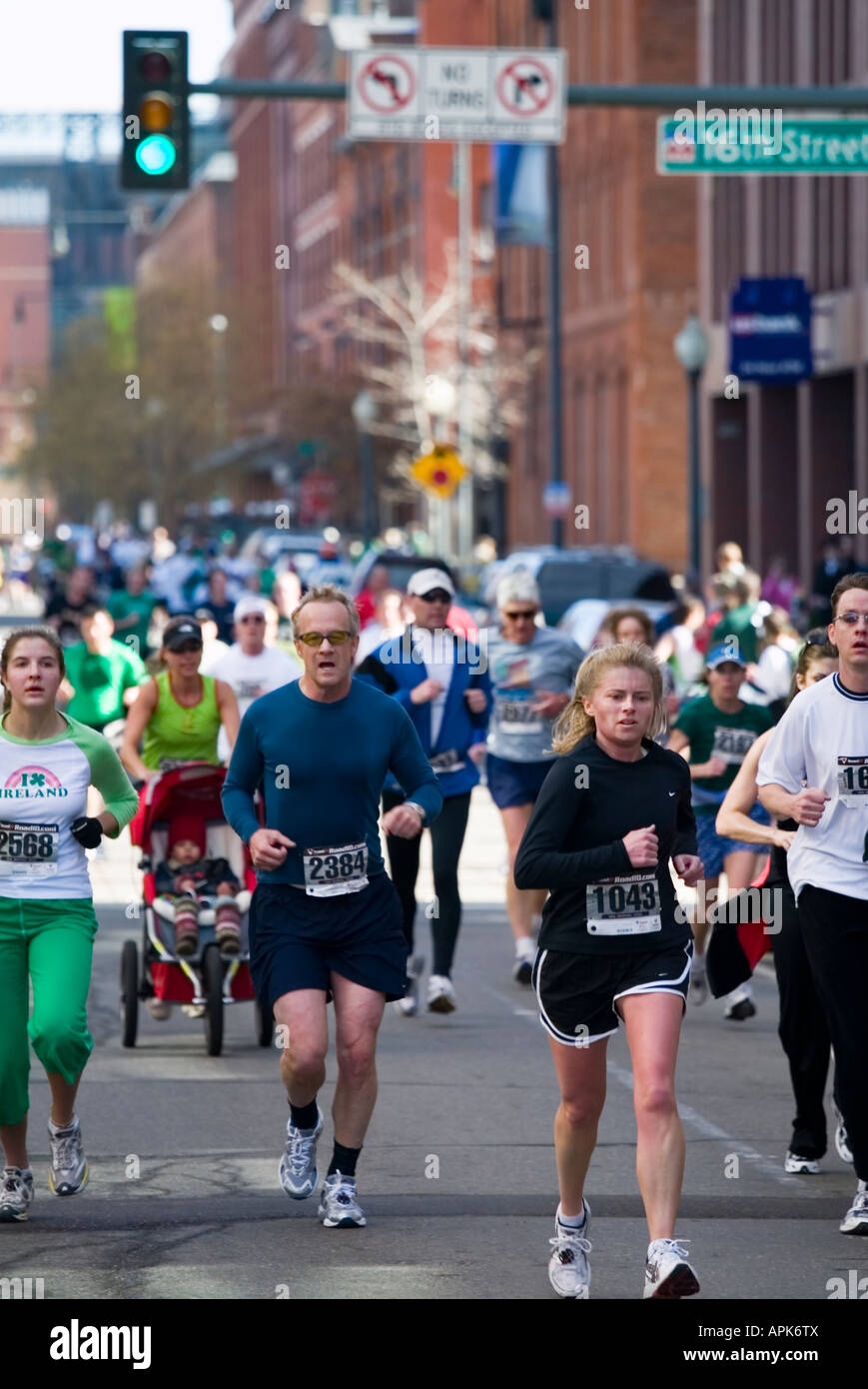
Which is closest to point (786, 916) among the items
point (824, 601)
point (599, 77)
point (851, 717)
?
point (851, 717)

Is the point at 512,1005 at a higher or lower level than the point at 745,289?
lower

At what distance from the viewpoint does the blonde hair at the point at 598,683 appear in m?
7.16

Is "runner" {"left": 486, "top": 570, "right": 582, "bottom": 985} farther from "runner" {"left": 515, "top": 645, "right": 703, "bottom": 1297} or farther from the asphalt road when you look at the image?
"runner" {"left": 515, "top": 645, "right": 703, "bottom": 1297}

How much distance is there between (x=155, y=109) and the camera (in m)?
16.8

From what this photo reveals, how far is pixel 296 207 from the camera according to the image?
10844 cm

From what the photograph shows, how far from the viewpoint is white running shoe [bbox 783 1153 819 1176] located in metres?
9.12

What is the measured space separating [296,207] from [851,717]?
103 m

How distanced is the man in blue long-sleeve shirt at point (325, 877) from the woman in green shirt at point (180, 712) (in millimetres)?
3801

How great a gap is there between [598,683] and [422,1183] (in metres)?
2.44

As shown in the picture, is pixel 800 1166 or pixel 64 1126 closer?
pixel 64 1126

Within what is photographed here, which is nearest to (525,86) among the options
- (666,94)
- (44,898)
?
(666,94)

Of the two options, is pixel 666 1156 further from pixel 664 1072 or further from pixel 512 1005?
pixel 512 1005
